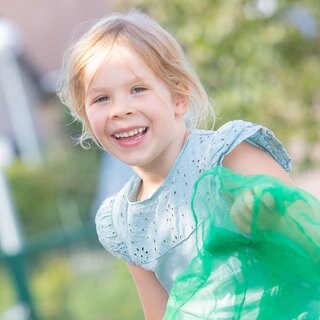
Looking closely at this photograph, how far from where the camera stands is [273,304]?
2.76m

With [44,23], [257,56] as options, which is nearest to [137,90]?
[257,56]

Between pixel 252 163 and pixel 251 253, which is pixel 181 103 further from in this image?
pixel 251 253

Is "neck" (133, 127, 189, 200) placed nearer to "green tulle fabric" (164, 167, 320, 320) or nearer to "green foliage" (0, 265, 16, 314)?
"green tulle fabric" (164, 167, 320, 320)

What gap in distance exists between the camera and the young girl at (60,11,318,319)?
301 centimetres

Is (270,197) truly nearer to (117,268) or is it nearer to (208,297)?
(208,297)

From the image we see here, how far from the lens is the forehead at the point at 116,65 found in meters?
3.01

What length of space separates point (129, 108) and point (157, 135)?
12 cm

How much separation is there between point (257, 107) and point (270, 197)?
3.71m

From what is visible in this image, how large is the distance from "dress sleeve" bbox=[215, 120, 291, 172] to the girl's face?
0.52 ft

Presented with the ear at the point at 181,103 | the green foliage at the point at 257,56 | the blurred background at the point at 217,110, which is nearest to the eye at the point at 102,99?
the ear at the point at 181,103

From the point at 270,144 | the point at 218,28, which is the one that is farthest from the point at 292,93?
the point at 270,144

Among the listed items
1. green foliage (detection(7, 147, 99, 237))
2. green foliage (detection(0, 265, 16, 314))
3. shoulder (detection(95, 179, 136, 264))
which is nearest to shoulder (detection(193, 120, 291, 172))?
shoulder (detection(95, 179, 136, 264))

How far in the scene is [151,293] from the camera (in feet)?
10.8

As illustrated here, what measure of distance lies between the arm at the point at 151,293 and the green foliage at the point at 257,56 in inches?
122
